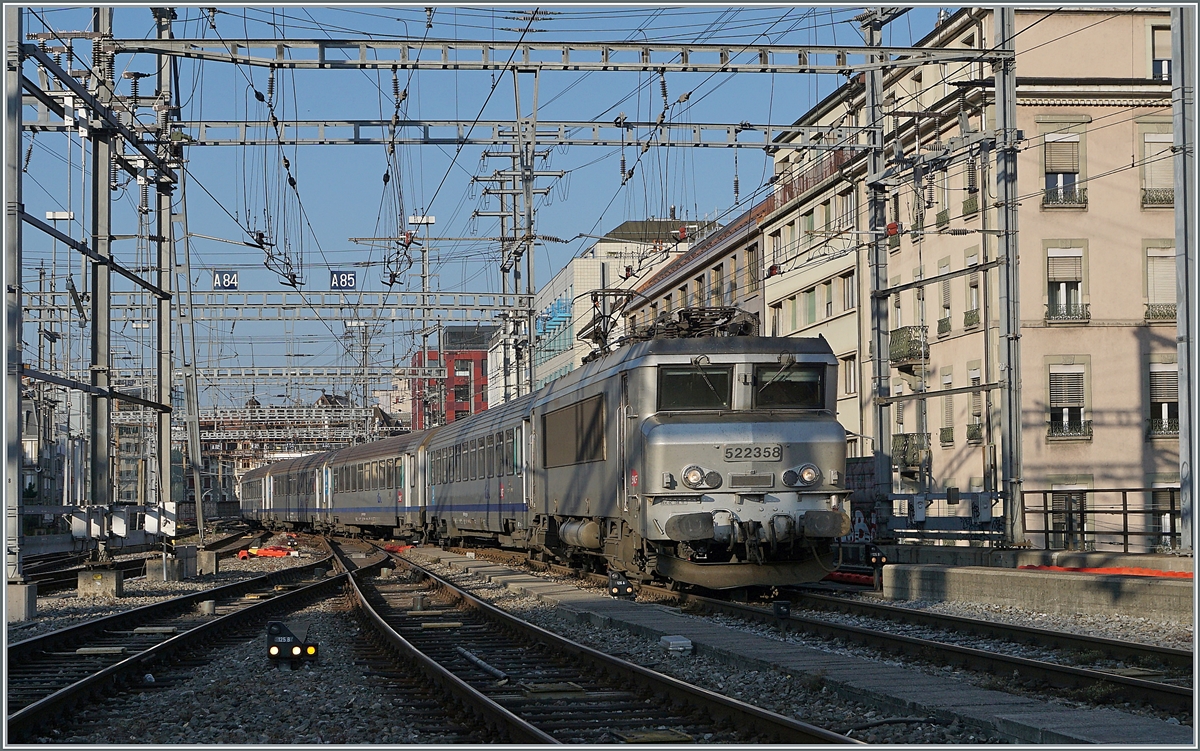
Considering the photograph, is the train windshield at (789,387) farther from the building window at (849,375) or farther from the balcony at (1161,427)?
the building window at (849,375)

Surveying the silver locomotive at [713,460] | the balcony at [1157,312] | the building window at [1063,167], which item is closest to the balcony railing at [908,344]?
the building window at [1063,167]

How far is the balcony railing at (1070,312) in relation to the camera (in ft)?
117

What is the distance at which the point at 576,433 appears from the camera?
19719 mm

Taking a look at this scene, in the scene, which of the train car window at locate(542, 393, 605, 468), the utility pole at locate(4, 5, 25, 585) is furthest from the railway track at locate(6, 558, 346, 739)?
the train car window at locate(542, 393, 605, 468)

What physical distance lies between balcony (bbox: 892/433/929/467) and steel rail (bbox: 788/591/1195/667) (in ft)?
69.1

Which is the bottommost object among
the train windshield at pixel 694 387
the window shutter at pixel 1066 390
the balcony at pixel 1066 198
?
the train windshield at pixel 694 387

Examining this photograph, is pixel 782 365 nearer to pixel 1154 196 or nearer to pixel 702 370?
pixel 702 370

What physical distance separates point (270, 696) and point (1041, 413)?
29.2 metres

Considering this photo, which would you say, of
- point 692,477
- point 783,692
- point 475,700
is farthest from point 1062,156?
point 475,700

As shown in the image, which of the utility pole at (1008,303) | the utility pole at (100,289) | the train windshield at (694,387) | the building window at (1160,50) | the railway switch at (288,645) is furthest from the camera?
the building window at (1160,50)

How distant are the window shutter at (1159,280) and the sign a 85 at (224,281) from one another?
26.6 meters

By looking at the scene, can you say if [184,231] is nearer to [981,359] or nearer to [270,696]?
[981,359]

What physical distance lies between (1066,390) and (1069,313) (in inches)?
81.4

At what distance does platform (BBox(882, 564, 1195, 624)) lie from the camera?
1428 centimetres
